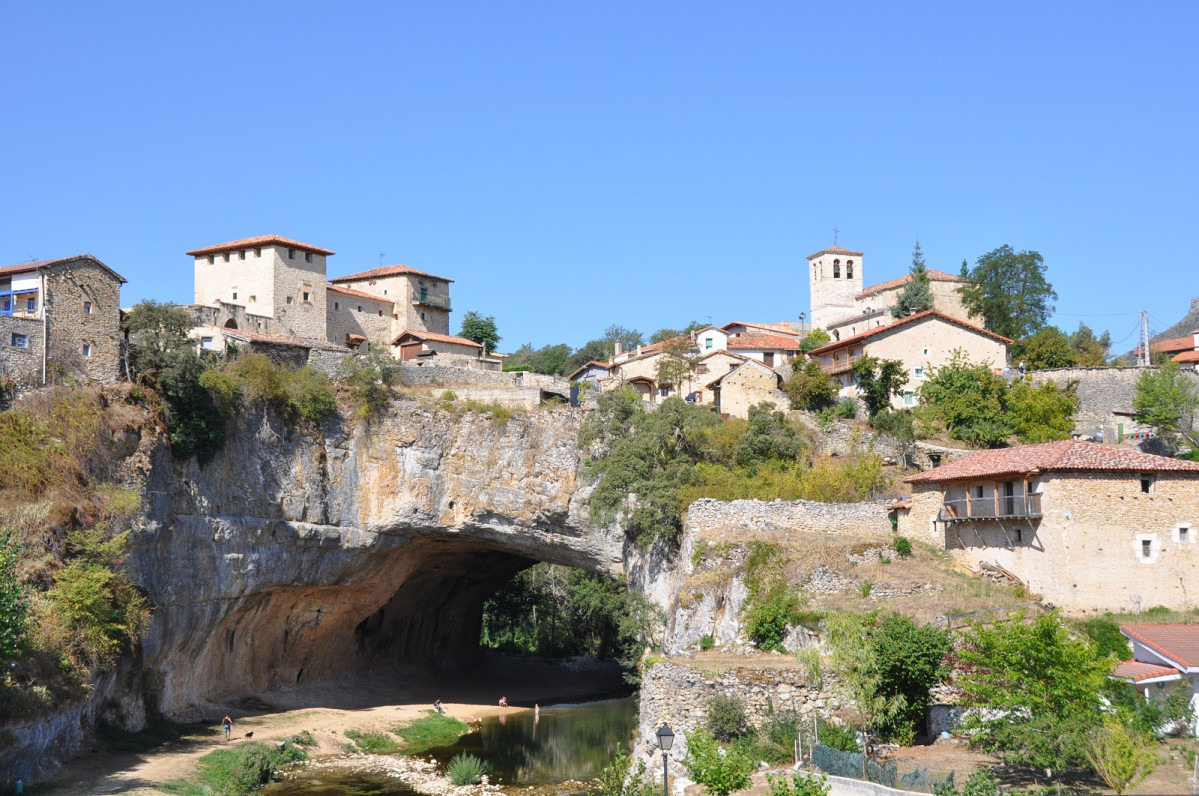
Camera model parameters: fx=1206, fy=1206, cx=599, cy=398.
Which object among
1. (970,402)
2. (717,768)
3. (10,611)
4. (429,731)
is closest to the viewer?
(717,768)

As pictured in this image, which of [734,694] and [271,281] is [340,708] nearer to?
[271,281]

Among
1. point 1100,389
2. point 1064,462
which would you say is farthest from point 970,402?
point 1064,462

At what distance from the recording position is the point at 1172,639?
26.7 m

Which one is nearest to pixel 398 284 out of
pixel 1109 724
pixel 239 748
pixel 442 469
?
pixel 442 469

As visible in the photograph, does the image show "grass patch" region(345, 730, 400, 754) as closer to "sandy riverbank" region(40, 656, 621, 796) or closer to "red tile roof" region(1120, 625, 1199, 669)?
"sandy riverbank" region(40, 656, 621, 796)

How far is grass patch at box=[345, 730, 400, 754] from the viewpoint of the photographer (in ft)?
141

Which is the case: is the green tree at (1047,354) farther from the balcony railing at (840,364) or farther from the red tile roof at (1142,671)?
the red tile roof at (1142,671)

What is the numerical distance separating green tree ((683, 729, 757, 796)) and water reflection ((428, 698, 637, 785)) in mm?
14238

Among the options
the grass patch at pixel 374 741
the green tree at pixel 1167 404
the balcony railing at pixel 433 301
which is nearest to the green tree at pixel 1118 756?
the grass patch at pixel 374 741

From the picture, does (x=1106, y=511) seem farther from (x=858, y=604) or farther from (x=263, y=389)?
(x=263, y=389)

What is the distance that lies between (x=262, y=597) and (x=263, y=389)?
27.0ft

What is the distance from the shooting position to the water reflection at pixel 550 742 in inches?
1556

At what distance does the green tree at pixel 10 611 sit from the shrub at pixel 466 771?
534 inches

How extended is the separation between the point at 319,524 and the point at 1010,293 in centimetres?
3857
